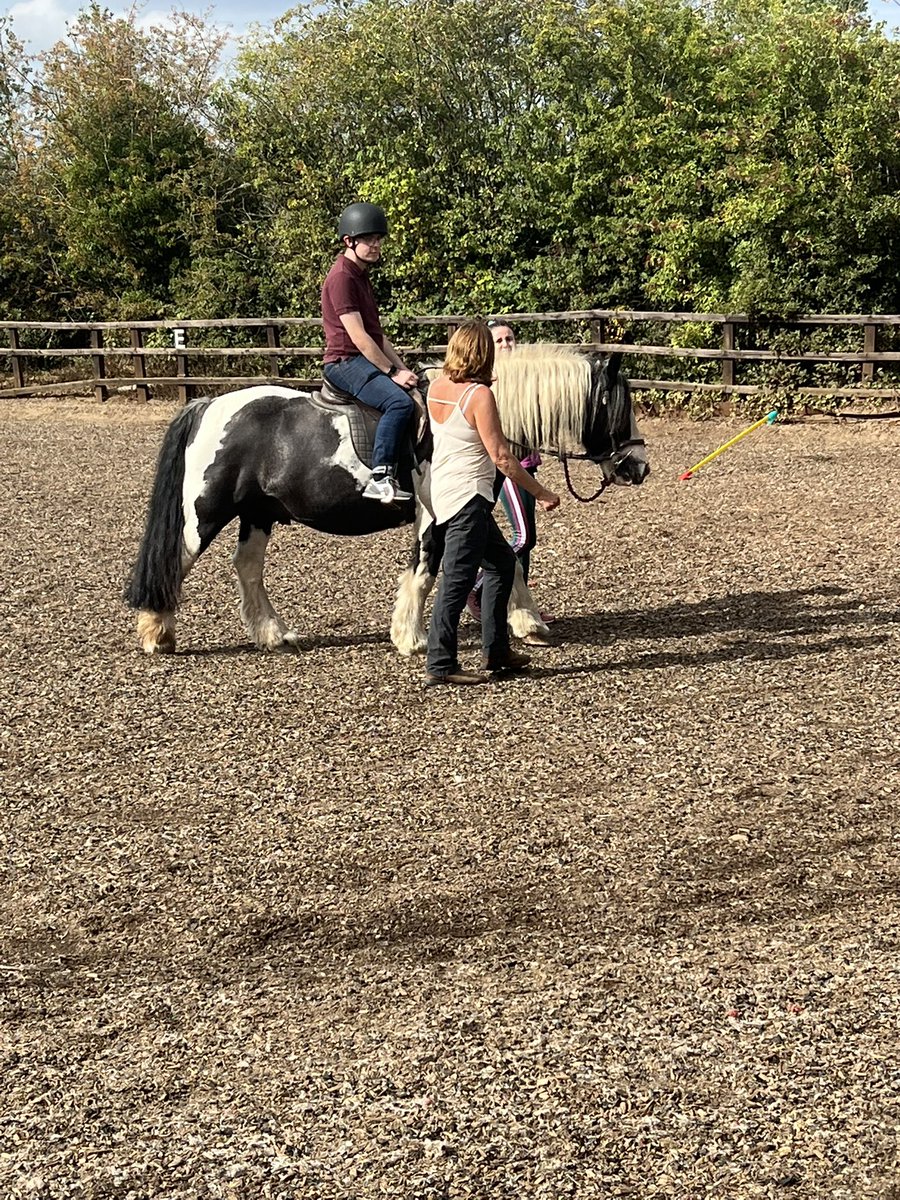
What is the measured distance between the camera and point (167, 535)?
7.18m

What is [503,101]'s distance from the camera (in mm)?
20000

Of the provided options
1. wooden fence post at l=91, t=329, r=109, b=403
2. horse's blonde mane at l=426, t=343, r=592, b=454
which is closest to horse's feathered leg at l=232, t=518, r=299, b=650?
horse's blonde mane at l=426, t=343, r=592, b=454

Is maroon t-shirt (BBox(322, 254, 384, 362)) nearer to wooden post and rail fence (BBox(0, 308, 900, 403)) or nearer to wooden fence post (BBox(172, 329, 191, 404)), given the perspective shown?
wooden post and rail fence (BBox(0, 308, 900, 403))

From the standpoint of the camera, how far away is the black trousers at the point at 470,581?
6371 millimetres

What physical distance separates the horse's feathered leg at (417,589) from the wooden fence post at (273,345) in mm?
12954

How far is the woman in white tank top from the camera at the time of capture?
623 cm

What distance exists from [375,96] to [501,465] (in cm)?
1559

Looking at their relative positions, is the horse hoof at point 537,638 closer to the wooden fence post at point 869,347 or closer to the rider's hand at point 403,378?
the rider's hand at point 403,378

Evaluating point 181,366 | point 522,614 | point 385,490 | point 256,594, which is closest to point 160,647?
point 256,594

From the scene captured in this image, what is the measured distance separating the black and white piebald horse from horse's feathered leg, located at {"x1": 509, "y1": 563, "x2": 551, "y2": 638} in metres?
0.01

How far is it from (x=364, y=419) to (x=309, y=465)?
1.25ft

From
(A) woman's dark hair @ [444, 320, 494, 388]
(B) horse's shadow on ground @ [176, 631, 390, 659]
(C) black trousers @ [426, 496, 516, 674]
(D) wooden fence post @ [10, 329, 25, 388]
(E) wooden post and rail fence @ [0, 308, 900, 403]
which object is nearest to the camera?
(A) woman's dark hair @ [444, 320, 494, 388]

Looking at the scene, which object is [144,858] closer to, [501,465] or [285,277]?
[501,465]

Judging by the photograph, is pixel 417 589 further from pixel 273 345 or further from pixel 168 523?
pixel 273 345
